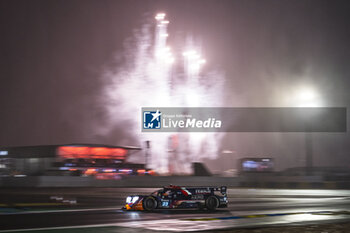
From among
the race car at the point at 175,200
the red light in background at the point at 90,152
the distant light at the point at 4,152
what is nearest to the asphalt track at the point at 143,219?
the race car at the point at 175,200

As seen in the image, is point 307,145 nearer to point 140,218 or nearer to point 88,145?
point 140,218

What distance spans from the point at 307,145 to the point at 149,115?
25.1m

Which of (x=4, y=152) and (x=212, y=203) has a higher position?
(x=4, y=152)

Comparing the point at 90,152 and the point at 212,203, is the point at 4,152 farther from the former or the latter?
the point at 212,203

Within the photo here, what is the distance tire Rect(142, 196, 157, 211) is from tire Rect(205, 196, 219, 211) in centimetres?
213

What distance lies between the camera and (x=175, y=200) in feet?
50.9

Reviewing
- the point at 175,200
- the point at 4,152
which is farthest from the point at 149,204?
the point at 4,152

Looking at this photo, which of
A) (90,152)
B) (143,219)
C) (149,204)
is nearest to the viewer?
(143,219)

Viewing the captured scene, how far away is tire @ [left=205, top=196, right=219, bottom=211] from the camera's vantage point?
623 inches

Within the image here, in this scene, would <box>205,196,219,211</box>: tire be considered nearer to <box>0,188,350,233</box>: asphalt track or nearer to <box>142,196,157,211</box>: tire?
<box>0,188,350,233</box>: asphalt track

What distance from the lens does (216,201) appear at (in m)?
15.9

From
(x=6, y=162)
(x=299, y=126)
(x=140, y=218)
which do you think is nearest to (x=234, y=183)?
(x=299, y=126)

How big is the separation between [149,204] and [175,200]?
1.04 m

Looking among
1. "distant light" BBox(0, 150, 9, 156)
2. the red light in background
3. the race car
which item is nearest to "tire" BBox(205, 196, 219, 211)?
the race car
